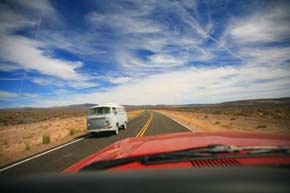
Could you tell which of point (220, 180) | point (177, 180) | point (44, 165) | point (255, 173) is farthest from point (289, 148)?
point (44, 165)

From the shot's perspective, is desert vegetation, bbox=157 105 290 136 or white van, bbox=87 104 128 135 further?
desert vegetation, bbox=157 105 290 136

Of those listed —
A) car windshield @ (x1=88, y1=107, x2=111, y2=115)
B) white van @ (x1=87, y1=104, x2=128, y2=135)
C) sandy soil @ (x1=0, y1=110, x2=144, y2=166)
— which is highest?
car windshield @ (x1=88, y1=107, x2=111, y2=115)

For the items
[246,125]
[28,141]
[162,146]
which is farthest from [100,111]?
[246,125]

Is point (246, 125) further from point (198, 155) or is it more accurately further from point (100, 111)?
point (198, 155)

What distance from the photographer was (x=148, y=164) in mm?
2207

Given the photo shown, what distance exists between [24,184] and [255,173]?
5.22 ft

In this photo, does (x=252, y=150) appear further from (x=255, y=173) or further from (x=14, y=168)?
(x=14, y=168)

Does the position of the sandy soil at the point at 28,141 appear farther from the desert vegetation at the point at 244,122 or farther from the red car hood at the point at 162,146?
the desert vegetation at the point at 244,122

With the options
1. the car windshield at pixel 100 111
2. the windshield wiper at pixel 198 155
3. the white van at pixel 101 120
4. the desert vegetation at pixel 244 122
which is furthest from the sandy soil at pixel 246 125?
the windshield wiper at pixel 198 155

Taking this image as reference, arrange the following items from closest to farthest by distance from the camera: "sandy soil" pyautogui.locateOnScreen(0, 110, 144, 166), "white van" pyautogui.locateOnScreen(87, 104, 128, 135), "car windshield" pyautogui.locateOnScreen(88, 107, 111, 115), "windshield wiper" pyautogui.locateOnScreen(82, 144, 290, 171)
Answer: "windshield wiper" pyautogui.locateOnScreen(82, 144, 290, 171), "sandy soil" pyautogui.locateOnScreen(0, 110, 144, 166), "white van" pyautogui.locateOnScreen(87, 104, 128, 135), "car windshield" pyautogui.locateOnScreen(88, 107, 111, 115)

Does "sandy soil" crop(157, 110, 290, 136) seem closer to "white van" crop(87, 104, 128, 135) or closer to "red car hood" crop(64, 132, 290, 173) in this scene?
"white van" crop(87, 104, 128, 135)

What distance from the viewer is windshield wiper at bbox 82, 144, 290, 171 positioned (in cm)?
225

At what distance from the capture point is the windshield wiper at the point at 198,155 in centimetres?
225

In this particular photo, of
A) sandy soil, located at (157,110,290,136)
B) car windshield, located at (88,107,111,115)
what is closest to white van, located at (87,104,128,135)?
car windshield, located at (88,107,111,115)
